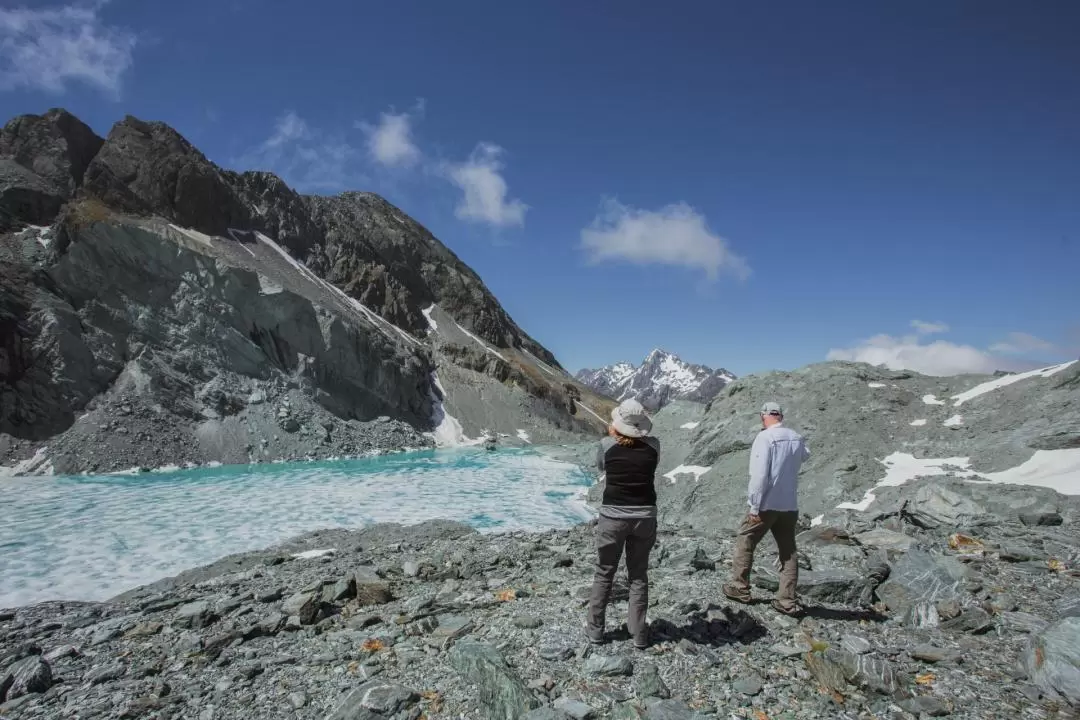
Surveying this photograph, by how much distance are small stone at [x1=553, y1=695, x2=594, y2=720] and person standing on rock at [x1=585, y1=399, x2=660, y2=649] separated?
0.99 meters

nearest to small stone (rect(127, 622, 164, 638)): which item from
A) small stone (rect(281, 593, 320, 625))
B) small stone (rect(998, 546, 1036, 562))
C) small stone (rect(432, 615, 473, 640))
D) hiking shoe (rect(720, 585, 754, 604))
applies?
small stone (rect(281, 593, 320, 625))

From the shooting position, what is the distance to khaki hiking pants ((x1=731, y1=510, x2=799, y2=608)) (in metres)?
6.40

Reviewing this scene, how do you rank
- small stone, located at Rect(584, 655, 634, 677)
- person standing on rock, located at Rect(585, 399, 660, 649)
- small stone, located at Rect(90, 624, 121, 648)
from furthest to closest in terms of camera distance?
small stone, located at Rect(90, 624, 121, 648) < person standing on rock, located at Rect(585, 399, 660, 649) < small stone, located at Rect(584, 655, 634, 677)

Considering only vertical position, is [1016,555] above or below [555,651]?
above

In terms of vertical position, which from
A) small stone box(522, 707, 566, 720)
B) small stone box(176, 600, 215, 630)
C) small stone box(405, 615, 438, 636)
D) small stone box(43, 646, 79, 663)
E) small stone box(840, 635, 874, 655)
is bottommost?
small stone box(43, 646, 79, 663)

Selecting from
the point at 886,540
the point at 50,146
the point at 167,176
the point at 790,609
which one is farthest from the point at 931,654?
the point at 50,146

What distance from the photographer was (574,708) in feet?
15.3

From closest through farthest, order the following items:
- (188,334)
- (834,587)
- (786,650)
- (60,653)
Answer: (786,650) < (834,587) < (60,653) < (188,334)

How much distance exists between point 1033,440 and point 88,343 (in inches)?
2118

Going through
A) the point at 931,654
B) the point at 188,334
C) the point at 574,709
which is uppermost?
the point at 188,334

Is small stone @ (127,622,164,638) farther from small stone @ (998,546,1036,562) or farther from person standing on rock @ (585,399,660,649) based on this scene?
small stone @ (998,546,1036,562)

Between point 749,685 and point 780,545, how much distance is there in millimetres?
2015

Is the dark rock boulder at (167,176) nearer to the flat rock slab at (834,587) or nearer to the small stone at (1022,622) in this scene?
the flat rock slab at (834,587)

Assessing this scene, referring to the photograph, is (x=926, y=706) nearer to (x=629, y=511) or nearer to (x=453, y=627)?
(x=629, y=511)
